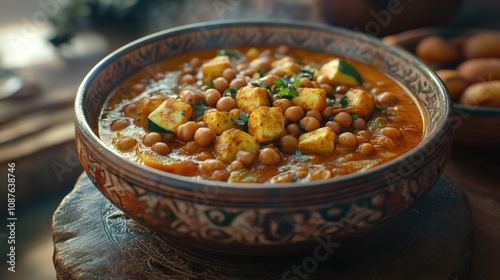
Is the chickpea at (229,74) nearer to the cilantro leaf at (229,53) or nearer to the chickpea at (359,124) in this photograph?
the cilantro leaf at (229,53)

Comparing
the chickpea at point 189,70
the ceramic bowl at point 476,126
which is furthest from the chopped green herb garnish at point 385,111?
the chickpea at point 189,70

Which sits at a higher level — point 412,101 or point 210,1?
point 412,101

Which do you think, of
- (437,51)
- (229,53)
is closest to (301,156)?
(229,53)

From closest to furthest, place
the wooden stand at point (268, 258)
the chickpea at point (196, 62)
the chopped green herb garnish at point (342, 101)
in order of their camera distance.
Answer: the wooden stand at point (268, 258) → the chopped green herb garnish at point (342, 101) → the chickpea at point (196, 62)

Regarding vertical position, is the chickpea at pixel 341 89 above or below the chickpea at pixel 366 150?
below

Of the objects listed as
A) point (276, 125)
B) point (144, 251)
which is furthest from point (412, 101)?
point (144, 251)

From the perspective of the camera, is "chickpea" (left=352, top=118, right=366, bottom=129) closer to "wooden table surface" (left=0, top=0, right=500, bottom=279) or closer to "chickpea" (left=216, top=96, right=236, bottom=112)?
"chickpea" (left=216, top=96, right=236, bottom=112)

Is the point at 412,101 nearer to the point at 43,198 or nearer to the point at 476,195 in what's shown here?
the point at 476,195
